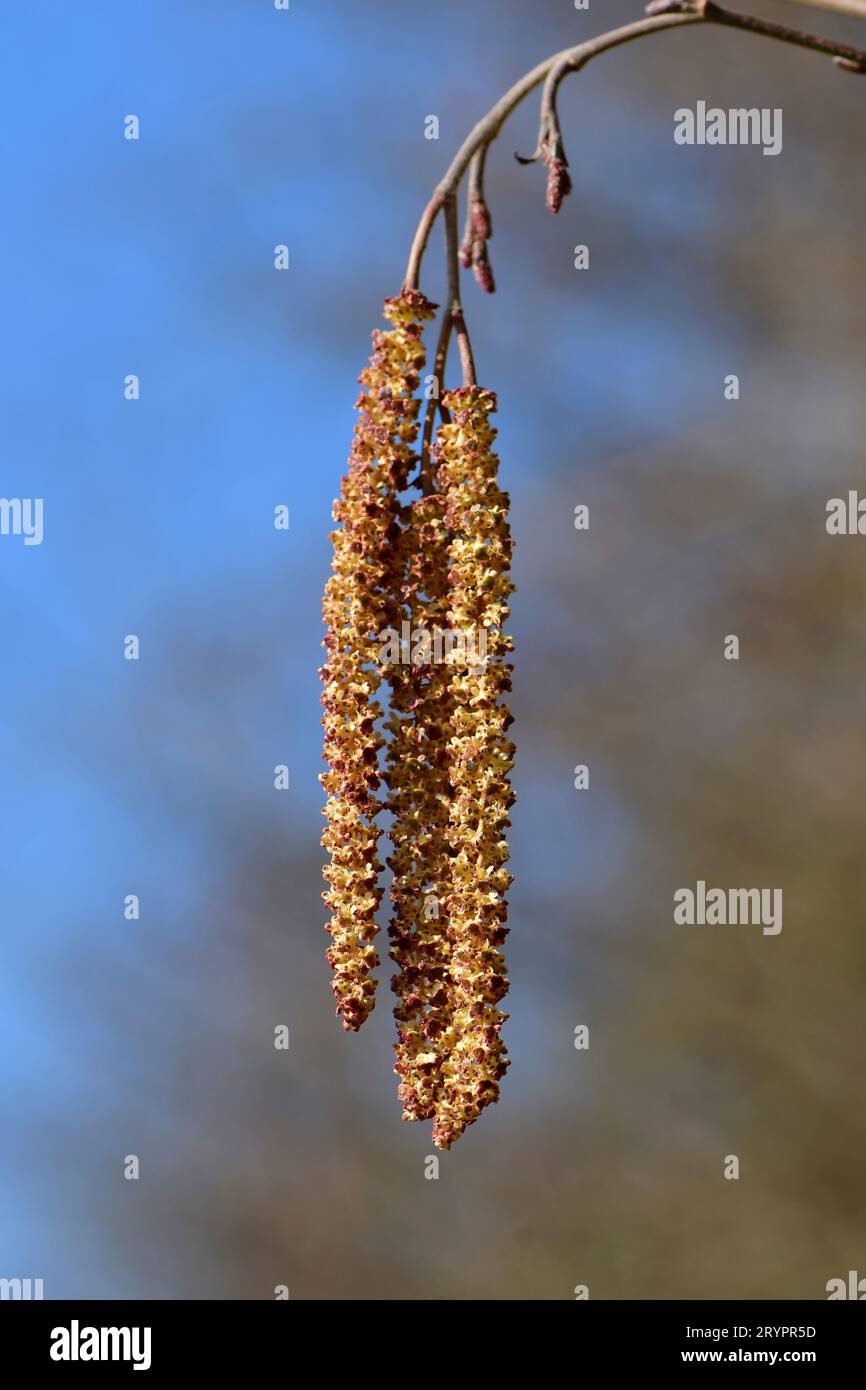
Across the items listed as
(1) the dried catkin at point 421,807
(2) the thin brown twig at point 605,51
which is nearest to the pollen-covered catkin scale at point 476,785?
(1) the dried catkin at point 421,807

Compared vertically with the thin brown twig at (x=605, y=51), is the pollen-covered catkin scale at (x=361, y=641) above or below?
below

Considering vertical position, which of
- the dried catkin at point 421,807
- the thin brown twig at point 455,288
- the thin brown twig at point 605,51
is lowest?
the dried catkin at point 421,807

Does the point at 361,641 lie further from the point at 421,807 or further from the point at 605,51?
the point at 605,51

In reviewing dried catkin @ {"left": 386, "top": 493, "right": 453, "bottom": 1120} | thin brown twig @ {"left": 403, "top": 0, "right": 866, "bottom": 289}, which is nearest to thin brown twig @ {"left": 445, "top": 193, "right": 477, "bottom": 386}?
thin brown twig @ {"left": 403, "top": 0, "right": 866, "bottom": 289}

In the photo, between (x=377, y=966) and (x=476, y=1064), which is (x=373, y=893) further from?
(x=476, y=1064)

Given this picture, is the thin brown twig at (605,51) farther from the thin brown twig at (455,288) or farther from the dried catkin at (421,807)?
the dried catkin at (421,807)

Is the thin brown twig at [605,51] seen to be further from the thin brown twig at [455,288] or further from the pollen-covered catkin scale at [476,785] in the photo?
the pollen-covered catkin scale at [476,785]
